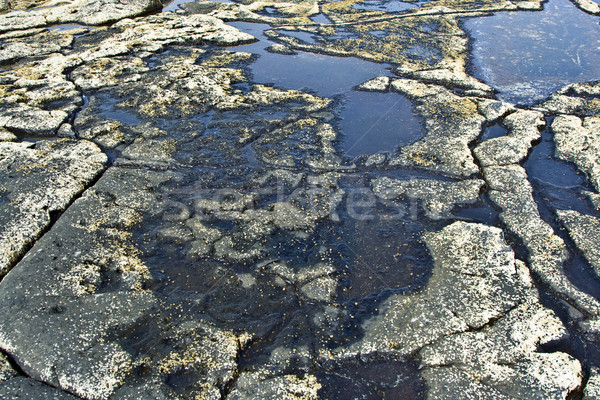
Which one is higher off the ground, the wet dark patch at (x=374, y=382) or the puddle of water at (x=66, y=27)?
the puddle of water at (x=66, y=27)

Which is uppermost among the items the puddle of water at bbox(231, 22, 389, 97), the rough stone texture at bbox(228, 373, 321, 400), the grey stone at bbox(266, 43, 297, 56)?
the grey stone at bbox(266, 43, 297, 56)

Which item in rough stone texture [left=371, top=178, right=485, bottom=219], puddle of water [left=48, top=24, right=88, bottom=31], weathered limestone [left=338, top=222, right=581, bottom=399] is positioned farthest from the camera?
puddle of water [left=48, top=24, right=88, bottom=31]

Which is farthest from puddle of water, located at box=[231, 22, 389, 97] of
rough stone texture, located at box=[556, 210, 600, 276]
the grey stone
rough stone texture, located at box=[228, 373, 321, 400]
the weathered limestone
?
rough stone texture, located at box=[228, 373, 321, 400]

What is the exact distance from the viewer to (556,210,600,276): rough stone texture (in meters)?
2.90

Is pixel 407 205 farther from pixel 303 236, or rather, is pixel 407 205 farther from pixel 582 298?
pixel 582 298

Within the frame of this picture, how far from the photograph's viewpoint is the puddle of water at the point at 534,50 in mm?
5426

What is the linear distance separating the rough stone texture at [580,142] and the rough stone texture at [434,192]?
1.06m

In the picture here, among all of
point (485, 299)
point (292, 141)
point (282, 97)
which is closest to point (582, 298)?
point (485, 299)

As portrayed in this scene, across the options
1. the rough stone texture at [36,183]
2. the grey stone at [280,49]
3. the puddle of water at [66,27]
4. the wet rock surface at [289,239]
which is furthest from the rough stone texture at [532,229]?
the puddle of water at [66,27]

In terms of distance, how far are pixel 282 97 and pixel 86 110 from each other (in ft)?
7.64

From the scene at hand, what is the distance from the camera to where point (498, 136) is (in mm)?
4293

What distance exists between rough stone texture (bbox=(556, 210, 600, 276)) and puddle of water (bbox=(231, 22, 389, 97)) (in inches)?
117

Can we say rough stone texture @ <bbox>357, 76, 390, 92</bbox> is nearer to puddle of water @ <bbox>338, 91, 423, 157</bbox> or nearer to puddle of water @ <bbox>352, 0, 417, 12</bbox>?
puddle of water @ <bbox>338, 91, 423, 157</bbox>

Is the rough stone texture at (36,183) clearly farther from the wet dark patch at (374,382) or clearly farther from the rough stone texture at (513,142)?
the rough stone texture at (513,142)
